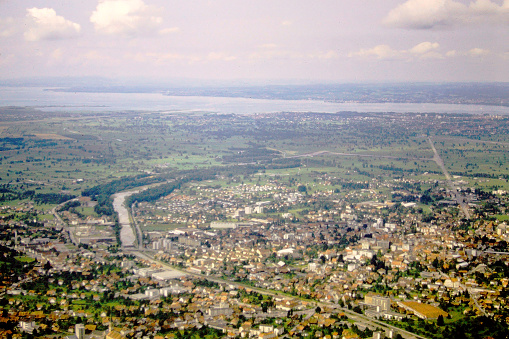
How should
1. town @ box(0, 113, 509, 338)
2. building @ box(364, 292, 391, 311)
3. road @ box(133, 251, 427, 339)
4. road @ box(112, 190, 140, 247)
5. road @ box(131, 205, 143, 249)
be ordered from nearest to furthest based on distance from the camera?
road @ box(133, 251, 427, 339), town @ box(0, 113, 509, 338), building @ box(364, 292, 391, 311), road @ box(131, 205, 143, 249), road @ box(112, 190, 140, 247)

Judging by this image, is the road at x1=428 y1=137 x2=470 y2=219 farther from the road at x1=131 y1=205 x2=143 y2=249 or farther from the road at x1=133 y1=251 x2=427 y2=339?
the road at x1=131 y1=205 x2=143 y2=249

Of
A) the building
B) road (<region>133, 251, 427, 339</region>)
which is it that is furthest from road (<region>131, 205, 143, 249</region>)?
the building

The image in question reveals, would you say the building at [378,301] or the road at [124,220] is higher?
the road at [124,220]

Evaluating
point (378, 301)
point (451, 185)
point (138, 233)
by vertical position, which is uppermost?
point (451, 185)

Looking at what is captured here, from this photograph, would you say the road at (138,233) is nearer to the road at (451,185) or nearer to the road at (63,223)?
the road at (63,223)

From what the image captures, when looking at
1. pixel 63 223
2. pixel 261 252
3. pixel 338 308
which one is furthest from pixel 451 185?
pixel 63 223

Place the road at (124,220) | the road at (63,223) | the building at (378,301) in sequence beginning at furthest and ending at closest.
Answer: the road at (124,220), the road at (63,223), the building at (378,301)

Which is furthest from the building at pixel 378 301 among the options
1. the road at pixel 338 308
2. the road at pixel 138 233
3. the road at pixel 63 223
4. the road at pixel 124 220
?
the road at pixel 63 223

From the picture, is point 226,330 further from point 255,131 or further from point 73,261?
point 255,131

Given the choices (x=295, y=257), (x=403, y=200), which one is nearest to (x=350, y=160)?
(x=403, y=200)

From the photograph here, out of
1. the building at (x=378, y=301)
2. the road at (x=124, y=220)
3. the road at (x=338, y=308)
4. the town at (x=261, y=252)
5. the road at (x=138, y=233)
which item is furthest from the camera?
the road at (x=124, y=220)

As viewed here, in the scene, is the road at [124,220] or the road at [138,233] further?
the road at [124,220]

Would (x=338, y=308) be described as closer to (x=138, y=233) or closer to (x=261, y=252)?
(x=261, y=252)

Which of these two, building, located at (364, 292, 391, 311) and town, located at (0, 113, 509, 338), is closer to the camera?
town, located at (0, 113, 509, 338)
